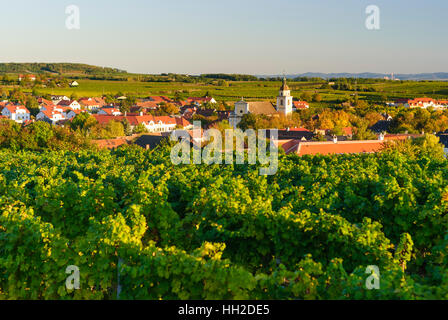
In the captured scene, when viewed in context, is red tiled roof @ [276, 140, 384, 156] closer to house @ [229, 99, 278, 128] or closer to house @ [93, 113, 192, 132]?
house @ [229, 99, 278, 128]

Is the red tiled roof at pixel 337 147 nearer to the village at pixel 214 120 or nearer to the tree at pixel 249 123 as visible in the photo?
the village at pixel 214 120

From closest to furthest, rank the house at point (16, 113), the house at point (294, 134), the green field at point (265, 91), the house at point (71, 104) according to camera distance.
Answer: the house at point (294, 134) < the house at point (16, 113) < the house at point (71, 104) < the green field at point (265, 91)

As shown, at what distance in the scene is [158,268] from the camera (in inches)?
292

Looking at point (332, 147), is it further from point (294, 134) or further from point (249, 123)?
point (249, 123)

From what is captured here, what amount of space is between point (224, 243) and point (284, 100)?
8756 centimetres

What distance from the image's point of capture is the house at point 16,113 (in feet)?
346

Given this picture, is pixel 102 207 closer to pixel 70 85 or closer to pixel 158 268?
pixel 158 268

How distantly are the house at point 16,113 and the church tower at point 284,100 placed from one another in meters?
60.5

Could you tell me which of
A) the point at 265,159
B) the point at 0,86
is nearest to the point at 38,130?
the point at 265,159

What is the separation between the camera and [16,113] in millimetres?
107500

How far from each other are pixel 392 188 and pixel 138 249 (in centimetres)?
703

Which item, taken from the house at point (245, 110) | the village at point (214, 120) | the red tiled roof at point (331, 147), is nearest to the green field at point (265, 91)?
the village at point (214, 120)

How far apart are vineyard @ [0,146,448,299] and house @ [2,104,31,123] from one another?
102 meters
